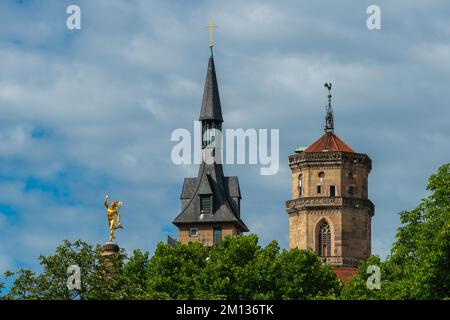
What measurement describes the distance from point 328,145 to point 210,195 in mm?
19508

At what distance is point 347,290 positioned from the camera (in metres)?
98.2

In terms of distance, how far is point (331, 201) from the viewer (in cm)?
17800

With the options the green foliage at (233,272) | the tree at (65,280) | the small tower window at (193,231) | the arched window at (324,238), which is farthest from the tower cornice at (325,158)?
the tree at (65,280)

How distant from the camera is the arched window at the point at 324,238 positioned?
17525 centimetres

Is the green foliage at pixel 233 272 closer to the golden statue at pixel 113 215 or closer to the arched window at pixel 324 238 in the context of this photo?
the golden statue at pixel 113 215

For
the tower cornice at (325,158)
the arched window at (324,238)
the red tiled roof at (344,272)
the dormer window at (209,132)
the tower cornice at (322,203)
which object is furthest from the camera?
the tower cornice at (325,158)

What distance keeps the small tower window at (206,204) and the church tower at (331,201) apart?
1399 cm

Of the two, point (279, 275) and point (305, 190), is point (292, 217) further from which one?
point (279, 275)

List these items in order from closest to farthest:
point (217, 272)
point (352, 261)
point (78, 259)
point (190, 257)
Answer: point (78, 259)
point (217, 272)
point (190, 257)
point (352, 261)

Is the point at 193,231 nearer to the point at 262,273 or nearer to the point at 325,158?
the point at 325,158
